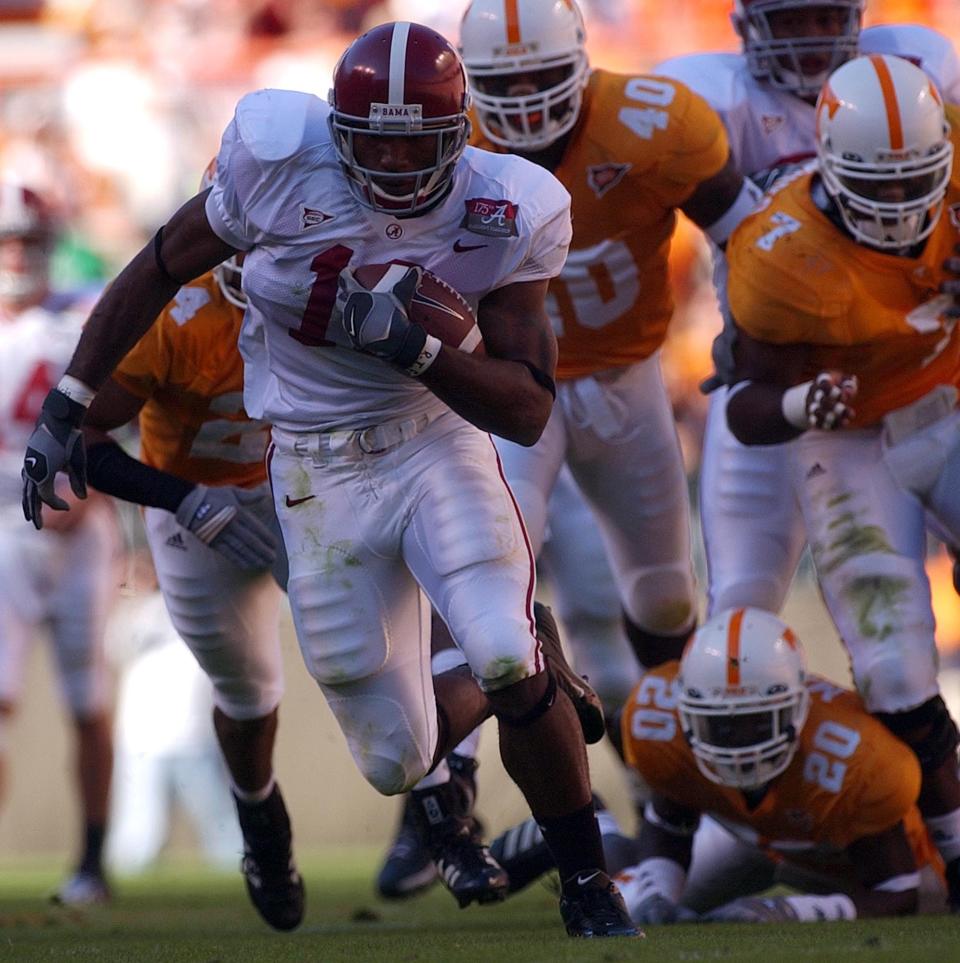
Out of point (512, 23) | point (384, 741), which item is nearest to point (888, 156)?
point (512, 23)

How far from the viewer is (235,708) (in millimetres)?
5137

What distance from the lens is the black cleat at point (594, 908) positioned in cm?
379

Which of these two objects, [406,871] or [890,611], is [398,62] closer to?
[890,611]

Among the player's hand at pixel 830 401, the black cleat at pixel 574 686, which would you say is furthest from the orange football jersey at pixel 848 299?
the black cleat at pixel 574 686

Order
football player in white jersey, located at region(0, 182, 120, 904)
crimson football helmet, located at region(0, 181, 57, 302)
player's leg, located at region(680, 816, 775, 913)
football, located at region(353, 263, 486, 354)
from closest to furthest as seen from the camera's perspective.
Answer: football, located at region(353, 263, 486, 354) < player's leg, located at region(680, 816, 775, 913) < football player in white jersey, located at region(0, 182, 120, 904) < crimson football helmet, located at region(0, 181, 57, 302)

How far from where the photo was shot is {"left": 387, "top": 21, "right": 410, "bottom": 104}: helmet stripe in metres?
3.83

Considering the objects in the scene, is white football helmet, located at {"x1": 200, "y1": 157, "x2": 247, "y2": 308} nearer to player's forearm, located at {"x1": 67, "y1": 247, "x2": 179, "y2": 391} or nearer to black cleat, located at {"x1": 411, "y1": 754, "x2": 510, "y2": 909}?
player's forearm, located at {"x1": 67, "y1": 247, "x2": 179, "y2": 391}

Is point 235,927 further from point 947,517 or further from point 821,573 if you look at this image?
point 947,517

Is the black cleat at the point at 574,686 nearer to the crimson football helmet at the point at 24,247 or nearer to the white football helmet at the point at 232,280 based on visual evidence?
the white football helmet at the point at 232,280

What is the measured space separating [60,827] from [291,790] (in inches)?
44.1

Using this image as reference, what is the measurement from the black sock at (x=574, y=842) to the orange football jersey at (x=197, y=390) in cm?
160

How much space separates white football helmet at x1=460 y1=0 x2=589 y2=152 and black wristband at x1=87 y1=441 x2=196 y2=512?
1239 millimetres

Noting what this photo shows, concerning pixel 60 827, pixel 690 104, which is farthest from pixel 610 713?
pixel 60 827

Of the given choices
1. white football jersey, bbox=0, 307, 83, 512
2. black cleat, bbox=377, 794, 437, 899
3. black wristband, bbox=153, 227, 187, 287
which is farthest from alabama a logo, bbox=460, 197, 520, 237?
white football jersey, bbox=0, 307, 83, 512
